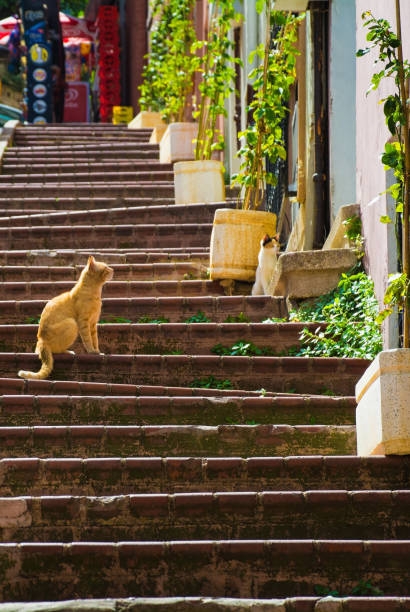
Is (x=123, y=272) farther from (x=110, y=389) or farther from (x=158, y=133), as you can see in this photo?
(x=158, y=133)

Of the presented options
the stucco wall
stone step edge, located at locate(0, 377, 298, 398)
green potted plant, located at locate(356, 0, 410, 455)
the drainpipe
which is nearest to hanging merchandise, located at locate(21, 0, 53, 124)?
the drainpipe

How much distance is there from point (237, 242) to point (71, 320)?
257cm

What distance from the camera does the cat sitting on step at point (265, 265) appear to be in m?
9.39

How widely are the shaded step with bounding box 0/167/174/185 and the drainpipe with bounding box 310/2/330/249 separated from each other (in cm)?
430

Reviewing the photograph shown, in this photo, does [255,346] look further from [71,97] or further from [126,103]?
[71,97]

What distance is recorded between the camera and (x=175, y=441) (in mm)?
6172

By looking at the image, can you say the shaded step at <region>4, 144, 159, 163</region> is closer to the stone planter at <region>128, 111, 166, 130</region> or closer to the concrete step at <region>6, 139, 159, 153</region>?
the concrete step at <region>6, 139, 159, 153</region>

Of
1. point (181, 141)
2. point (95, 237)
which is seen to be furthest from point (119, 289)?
point (181, 141)

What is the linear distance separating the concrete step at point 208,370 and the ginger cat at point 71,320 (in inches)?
4.4

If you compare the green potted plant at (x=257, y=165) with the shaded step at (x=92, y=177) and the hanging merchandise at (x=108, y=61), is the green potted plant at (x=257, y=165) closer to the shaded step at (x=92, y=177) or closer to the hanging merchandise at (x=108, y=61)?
the shaded step at (x=92, y=177)

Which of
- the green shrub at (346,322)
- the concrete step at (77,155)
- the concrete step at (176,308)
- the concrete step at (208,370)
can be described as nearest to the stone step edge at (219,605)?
the concrete step at (208,370)

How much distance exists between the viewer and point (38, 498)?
5.29 meters

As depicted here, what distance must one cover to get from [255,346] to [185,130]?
8002 mm

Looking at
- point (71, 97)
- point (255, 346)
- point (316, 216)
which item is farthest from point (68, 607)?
point (71, 97)
